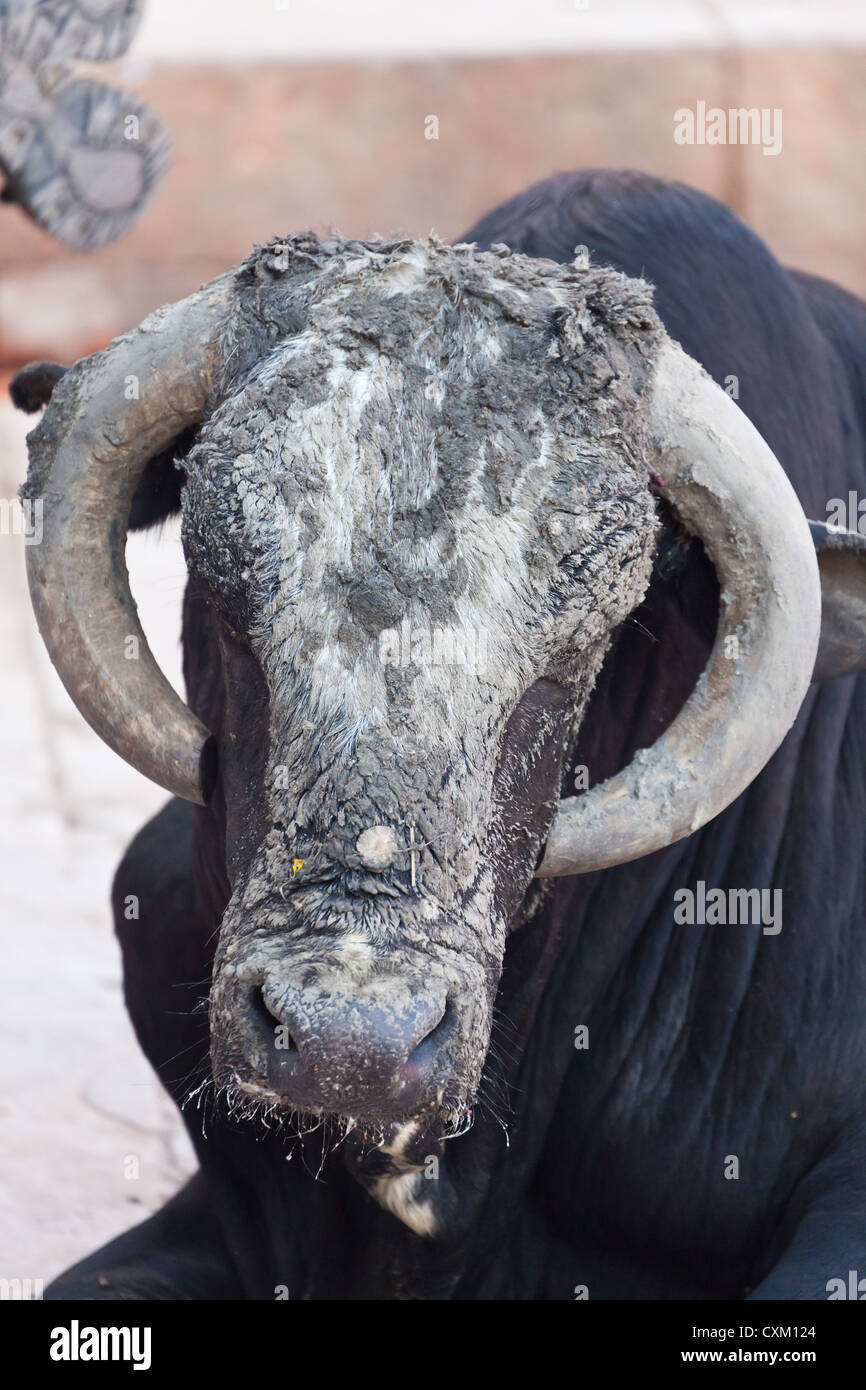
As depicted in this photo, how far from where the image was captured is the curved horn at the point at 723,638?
2754 mm

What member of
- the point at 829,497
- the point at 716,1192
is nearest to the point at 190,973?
the point at 716,1192

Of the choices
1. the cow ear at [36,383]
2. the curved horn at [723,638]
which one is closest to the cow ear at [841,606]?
the curved horn at [723,638]

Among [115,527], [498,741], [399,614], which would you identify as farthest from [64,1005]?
[399,614]

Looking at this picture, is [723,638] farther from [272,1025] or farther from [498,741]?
[272,1025]

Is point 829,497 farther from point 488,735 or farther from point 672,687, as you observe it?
point 488,735

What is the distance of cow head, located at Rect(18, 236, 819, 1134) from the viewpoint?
2.38 m

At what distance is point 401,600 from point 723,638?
0.61m

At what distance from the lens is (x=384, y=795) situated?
240 centimetres

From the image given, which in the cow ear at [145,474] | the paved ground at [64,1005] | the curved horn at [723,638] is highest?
the cow ear at [145,474]

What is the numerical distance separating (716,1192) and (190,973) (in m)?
1.23

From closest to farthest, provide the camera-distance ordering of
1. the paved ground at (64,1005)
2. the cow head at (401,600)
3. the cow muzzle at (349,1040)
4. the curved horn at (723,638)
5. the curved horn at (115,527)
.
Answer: the cow muzzle at (349,1040)
the cow head at (401,600)
the curved horn at (723,638)
the curved horn at (115,527)
the paved ground at (64,1005)

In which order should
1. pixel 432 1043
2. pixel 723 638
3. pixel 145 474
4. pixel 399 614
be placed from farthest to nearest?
pixel 145 474 → pixel 723 638 → pixel 399 614 → pixel 432 1043

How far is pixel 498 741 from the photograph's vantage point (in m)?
2.58

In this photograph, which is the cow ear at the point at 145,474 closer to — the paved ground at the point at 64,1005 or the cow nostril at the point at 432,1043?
the paved ground at the point at 64,1005
